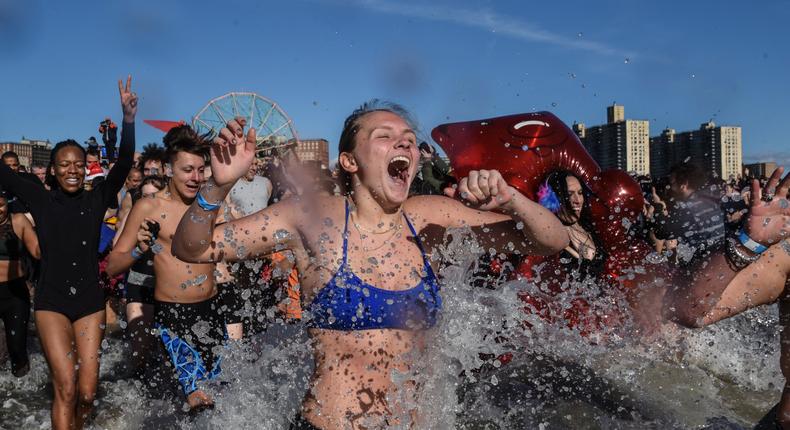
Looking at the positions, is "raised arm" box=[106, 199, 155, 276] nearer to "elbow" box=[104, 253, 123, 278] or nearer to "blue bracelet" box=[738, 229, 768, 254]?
"elbow" box=[104, 253, 123, 278]

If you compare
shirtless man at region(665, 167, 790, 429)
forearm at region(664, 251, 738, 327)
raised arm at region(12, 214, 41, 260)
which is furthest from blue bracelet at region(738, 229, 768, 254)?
raised arm at region(12, 214, 41, 260)

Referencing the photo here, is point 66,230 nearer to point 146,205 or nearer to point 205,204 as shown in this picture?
point 146,205

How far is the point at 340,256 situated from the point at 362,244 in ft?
0.37

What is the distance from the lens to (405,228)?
2.68 m

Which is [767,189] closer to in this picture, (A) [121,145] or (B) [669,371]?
(B) [669,371]

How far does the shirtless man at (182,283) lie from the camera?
4188 mm

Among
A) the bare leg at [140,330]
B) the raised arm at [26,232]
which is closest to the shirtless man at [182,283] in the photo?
the bare leg at [140,330]

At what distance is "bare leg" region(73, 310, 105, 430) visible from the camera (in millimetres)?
3822

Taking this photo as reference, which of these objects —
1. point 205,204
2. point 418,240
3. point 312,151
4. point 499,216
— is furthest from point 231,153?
point 312,151

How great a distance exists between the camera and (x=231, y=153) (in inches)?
90.7

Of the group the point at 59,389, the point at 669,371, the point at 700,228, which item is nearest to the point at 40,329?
the point at 59,389

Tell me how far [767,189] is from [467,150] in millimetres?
2176

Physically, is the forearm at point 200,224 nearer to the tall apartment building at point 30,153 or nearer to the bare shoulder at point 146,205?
the bare shoulder at point 146,205

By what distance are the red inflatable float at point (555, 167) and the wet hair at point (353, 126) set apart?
1.60 m
